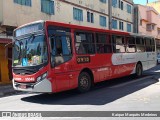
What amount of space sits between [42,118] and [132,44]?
1001 centimetres

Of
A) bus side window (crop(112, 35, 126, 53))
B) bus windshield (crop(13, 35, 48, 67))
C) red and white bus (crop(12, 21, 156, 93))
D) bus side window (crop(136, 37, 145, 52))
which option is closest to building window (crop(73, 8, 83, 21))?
bus side window (crop(136, 37, 145, 52))

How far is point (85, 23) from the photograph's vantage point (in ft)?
92.9

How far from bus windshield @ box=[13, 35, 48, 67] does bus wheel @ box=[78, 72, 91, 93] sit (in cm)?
226

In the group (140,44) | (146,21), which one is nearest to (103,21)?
(140,44)

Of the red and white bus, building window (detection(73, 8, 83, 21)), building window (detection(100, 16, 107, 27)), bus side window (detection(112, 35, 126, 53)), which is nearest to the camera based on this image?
the red and white bus

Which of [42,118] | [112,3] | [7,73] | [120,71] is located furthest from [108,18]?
[42,118]

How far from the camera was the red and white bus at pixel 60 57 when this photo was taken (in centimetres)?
993

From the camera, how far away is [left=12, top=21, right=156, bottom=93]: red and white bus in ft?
32.6

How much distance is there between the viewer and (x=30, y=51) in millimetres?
10305

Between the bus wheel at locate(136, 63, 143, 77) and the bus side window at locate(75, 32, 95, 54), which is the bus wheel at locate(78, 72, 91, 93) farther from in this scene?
the bus wheel at locate(136, 63, 143, 77)

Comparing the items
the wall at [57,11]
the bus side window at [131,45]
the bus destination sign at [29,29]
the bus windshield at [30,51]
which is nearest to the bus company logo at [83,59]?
the bus windshield at [30,51]

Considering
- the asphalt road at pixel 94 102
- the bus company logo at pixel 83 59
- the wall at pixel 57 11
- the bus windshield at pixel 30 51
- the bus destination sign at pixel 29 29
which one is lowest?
the asphalt road at pixel 94 102

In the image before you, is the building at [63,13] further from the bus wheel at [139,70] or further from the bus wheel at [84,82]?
the bus wheel at [139,70]

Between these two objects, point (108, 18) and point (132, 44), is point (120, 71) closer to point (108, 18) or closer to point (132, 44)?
point (132, 44)
